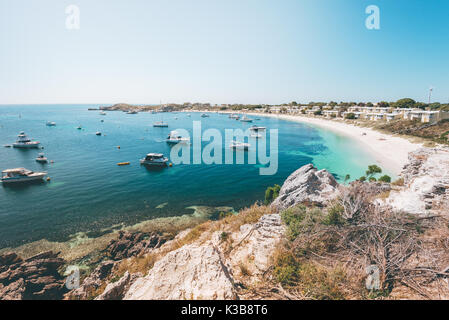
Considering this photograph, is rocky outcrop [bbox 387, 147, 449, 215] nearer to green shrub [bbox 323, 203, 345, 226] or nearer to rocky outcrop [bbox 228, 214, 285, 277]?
green shrub [bbox 323, 203, 345, 226]

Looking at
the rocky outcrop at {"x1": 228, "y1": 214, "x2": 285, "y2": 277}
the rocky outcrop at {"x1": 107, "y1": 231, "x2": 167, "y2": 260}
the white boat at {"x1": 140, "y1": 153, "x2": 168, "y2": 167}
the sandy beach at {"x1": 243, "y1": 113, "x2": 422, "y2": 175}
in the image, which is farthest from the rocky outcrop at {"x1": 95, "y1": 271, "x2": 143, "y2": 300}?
the sandy beach at {"x1": 243, "y1": 113, "x2": 422, "y2": 175}

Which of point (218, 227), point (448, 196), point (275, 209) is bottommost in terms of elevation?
point (218, 227)

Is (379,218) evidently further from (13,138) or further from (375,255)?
(13,138)

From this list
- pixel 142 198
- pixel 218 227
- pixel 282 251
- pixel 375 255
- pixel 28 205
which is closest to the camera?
pixel 375 255

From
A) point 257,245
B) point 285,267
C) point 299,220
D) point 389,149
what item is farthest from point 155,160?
point 389,149

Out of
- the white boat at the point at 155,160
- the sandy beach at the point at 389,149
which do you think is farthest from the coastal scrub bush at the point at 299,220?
the sandy beach at the point at 389,149
